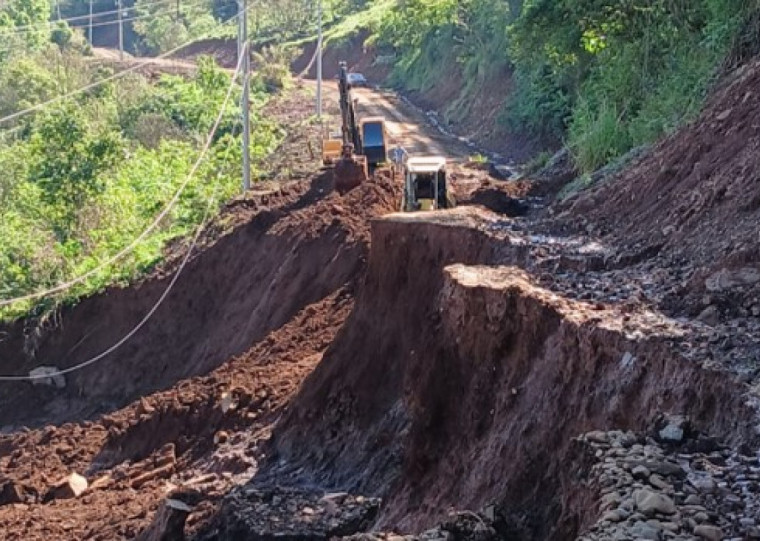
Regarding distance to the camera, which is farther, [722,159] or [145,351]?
[145,351]

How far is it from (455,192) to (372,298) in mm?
9266

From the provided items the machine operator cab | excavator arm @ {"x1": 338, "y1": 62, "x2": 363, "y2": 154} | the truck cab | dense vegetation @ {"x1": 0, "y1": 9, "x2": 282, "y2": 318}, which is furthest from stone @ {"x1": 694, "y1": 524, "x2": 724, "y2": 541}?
dense vegetation @ {"x1": 0, "y1": 9, "x2": 282, "y2": 318}

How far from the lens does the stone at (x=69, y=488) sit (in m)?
21.8

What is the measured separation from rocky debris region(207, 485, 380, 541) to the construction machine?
1356 cm

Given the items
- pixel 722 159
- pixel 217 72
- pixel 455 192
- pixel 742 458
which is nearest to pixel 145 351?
pixel 455 192

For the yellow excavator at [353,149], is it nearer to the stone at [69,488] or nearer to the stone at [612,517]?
the stone at [69,488]

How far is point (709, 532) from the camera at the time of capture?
A: 7320 millimetres

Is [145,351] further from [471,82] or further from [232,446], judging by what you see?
[471,82]

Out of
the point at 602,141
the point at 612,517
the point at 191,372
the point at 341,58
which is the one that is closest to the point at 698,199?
the point at 602,141

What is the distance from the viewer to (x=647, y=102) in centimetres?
2456

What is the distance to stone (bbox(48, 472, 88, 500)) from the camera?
21.8 meters

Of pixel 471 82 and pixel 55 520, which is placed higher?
pixel 471 82

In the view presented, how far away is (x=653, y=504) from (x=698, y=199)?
9.41 m

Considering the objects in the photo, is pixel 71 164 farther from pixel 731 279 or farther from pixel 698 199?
pixel 731 279
